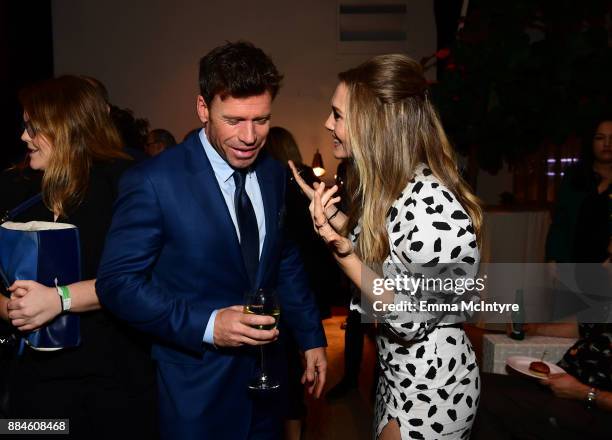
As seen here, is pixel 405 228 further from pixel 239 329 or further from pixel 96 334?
pixel 96 334

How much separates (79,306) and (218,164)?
578 millimetres

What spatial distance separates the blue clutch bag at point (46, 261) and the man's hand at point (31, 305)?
0.09 feet

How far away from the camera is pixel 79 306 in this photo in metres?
1.70

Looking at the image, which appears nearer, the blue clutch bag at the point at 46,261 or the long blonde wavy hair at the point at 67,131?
the blue clutch bag at the point at 46,261

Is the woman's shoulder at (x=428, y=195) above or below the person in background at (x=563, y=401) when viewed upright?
above

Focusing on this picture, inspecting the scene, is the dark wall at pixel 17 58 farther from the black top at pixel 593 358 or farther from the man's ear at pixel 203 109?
the black top at pixel 593 358

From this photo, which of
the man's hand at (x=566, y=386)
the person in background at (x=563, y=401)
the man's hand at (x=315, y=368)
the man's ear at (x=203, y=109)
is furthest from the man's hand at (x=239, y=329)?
the man's hand at (x=566, y=386)

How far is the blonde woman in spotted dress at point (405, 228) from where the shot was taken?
5.07 ft

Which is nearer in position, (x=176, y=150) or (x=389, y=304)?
(x=389, y=304)

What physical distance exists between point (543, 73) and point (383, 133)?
3355mm

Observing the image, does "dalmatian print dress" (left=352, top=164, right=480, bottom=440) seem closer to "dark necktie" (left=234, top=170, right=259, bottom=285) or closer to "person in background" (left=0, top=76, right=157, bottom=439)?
"dark necktie" (left=234, top=170, right=259, bottom=285)

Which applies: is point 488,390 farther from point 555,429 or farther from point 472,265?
point 472,265

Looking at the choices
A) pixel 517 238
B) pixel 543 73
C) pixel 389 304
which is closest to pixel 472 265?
pixel 389 304

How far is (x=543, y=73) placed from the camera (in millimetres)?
4449
